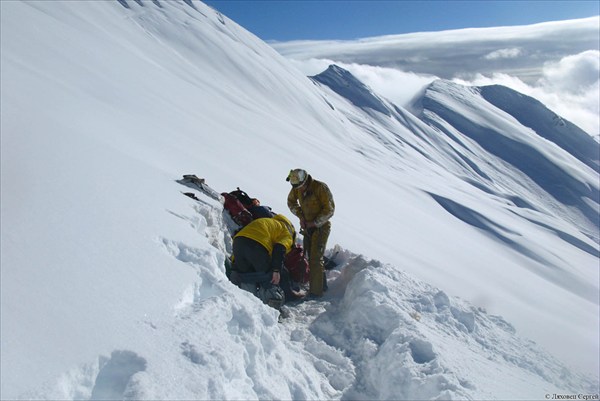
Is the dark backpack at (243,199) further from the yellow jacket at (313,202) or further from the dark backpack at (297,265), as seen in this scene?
the dark backpack at (297,265)

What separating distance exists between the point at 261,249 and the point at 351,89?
8475 centimetres

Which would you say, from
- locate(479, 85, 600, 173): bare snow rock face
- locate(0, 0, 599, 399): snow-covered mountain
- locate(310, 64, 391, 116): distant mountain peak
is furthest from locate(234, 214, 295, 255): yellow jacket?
locate(479, 85, 600, 173): bare snow rock face

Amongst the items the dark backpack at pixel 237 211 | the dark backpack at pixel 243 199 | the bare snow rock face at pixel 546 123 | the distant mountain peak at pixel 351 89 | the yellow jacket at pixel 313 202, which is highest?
the bare snow rock face at pixel 546 123

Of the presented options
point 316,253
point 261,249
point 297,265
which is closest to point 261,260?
point 261,249

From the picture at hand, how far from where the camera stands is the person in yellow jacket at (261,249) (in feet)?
18.4

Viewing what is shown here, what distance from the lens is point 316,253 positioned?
6.72m

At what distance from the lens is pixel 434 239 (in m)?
15.2

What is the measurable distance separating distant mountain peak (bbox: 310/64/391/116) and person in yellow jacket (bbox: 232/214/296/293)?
3009 inches

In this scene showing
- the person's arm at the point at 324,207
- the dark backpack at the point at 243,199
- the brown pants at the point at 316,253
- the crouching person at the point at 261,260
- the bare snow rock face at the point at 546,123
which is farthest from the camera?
the bare snow rock face at the point at 546,123

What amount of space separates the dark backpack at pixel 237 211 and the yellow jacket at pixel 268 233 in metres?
1.53

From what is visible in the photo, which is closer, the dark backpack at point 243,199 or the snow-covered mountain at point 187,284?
the snow-covered mountain at point 187,284

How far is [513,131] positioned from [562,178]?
16014 millimetres

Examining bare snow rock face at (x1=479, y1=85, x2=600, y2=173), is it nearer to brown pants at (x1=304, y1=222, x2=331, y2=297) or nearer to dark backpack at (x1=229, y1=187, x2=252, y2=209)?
dark backpack at (x1=229, y1=187, x2=252, y2=209)

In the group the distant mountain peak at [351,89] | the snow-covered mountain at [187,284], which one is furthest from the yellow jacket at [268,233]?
the distant mountain peak at [351,89]
